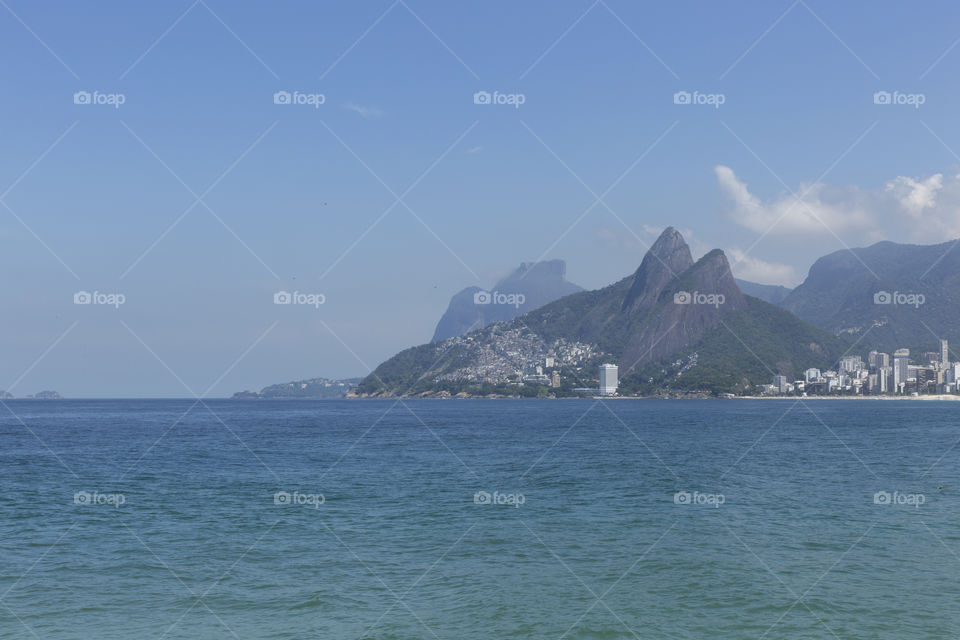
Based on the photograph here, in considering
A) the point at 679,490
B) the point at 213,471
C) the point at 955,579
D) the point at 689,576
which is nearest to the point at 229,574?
the point at 689,576

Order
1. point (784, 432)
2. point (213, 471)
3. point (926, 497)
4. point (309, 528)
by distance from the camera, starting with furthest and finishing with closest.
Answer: point (784, 432)
point (213, 471)
point (926, 497)
point (309, 528)

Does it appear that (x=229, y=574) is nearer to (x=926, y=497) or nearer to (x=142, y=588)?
(x=142, y=588)

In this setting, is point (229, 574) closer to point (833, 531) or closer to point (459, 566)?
point (459, 566)

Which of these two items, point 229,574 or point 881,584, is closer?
point 881,584

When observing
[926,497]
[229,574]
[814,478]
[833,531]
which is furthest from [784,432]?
[229,574]

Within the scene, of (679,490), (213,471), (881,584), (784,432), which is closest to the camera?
(881,584)

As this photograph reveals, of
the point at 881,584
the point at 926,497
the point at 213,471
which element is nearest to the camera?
the point at 881,584
